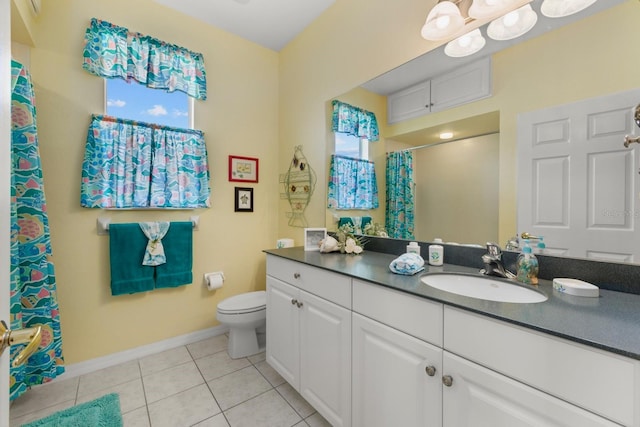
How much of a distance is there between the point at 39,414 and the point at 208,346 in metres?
0.99

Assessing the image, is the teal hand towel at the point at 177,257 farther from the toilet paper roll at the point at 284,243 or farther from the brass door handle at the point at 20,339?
the brass door handle at the point at 20,339

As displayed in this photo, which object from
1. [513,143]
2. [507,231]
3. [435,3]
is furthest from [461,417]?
[435,3]

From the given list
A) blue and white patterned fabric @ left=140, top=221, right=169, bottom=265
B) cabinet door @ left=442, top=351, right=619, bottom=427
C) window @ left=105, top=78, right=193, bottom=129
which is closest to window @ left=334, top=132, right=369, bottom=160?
window @ left=105, top=78, right=193, bottom=129

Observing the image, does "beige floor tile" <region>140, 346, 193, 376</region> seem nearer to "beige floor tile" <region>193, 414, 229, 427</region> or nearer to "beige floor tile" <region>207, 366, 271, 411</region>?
"beige floor tile" <region>207, 366, 271, 411</region>

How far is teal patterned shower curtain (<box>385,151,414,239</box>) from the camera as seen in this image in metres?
1.66

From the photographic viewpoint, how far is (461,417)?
85 centimetres

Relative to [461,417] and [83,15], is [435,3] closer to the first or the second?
[461,417]

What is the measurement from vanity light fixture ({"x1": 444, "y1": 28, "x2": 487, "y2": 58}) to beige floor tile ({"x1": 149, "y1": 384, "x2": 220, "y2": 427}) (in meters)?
2.38

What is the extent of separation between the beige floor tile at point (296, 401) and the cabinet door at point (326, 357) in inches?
5.2

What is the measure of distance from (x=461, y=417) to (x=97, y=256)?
2366 millimetres

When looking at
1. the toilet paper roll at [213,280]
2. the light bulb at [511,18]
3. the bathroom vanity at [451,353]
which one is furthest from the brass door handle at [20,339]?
the light bulb at [511,18]

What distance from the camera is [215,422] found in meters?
1.46

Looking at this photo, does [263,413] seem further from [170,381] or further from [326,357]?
[170,381]

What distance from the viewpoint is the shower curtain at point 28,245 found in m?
1.47
